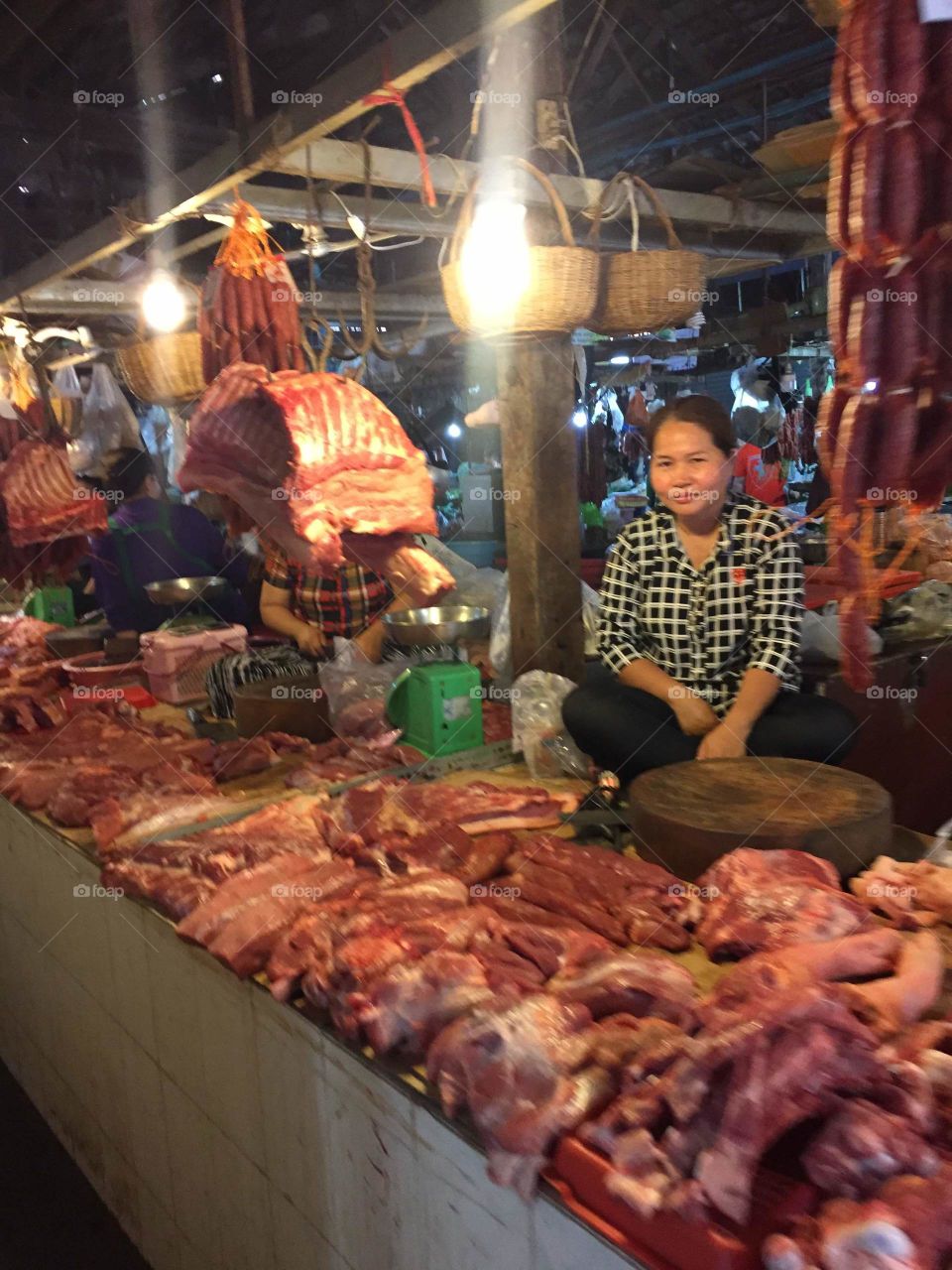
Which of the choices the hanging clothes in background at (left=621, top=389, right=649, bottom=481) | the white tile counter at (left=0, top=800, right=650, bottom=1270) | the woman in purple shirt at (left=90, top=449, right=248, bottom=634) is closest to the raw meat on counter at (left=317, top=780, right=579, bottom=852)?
the white tile counter at (left=0, top=800, right=650, bottom=1270)

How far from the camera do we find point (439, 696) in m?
3.61

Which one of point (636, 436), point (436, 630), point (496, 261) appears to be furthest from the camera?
point (636, 436)

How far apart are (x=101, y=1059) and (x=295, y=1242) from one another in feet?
4.30

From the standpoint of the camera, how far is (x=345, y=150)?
3.60m

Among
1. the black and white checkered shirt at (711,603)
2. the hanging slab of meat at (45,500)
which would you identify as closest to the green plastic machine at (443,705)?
the black and white checkered shirt at (711,603)

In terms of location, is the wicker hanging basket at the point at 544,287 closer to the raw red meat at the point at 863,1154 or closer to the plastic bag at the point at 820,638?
the plastic bag at the point at 820,638

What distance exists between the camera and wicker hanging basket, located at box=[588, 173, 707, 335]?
3346mm

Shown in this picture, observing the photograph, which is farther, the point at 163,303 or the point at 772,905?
the point at 163,303

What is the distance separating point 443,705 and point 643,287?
1.62 meters

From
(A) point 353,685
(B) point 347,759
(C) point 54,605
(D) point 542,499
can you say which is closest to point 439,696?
(B) point 347,759

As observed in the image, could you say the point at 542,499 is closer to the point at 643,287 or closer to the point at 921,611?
the point at 643,287

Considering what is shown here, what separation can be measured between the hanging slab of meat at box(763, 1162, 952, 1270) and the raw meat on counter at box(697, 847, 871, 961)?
729mm

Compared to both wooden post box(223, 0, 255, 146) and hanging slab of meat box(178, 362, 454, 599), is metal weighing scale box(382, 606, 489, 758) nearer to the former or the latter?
hanging slab of meat box(178, 362, 454, 599)

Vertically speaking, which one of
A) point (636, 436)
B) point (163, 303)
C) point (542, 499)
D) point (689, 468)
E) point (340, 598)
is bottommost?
point (340, 598)
